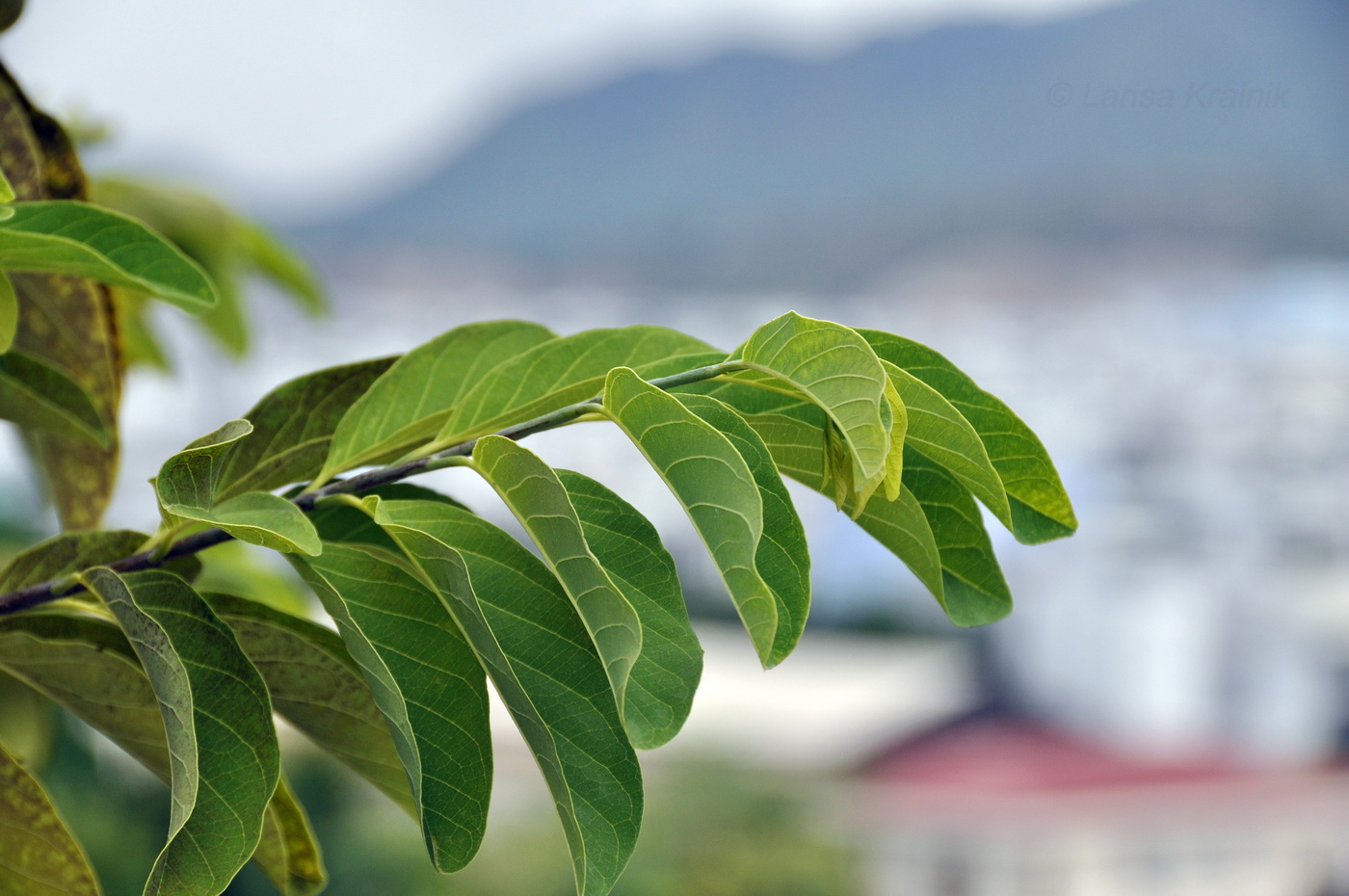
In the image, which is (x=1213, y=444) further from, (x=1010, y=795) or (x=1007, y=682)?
(x=1010, y=795)

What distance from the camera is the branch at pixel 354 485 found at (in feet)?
1.15

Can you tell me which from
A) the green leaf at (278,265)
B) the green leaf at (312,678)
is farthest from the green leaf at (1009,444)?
the green leaf at (278,265)

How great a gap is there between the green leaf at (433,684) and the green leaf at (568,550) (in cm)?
6

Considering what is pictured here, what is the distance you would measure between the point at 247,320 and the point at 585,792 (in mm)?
890

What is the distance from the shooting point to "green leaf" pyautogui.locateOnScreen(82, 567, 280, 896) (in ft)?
1.12

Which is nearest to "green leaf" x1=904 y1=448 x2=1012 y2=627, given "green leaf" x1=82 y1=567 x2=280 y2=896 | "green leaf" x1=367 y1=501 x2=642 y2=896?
"green leaf" x1=367 y1=501 x2=642 y2=896

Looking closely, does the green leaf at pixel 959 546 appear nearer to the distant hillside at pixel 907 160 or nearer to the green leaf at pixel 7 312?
the green leaf at pixel 7 312

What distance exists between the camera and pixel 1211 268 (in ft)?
131

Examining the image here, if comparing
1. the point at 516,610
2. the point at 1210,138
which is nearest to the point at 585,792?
the point at 516,610

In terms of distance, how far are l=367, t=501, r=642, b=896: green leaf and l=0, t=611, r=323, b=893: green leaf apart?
0.17 metres

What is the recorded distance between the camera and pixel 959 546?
0.41m

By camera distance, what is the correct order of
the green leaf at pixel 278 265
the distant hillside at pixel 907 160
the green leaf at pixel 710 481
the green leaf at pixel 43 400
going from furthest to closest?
1. the distant hillside at pixel 907 160
2. the green leaf at pixel 278 265
3. the green leaf at pixel 43 400
4. the green leaf at pixel 710 481

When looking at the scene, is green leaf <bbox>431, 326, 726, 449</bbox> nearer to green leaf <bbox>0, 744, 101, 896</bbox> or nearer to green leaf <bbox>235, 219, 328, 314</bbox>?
green leaf <bbox>0, 744, 101, 896</bbox>

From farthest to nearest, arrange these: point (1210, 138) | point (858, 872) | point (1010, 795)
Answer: point (1210, 138), point (1010, 795), point (858, 872)
